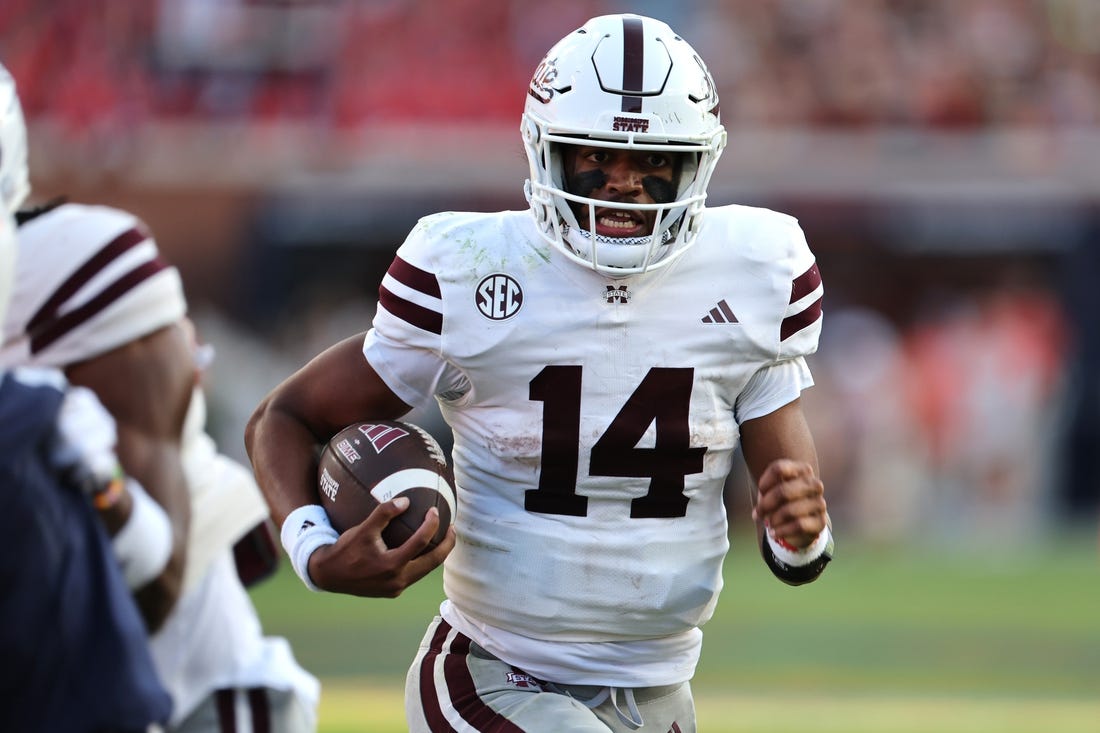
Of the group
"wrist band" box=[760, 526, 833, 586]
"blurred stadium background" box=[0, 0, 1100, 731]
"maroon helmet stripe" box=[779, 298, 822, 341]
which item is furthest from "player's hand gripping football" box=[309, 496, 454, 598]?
"blurred stadium background" box=[0, 0, 1100, 731]

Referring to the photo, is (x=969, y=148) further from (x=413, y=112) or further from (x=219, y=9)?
(x=219, y=9)

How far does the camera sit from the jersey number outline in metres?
3.29

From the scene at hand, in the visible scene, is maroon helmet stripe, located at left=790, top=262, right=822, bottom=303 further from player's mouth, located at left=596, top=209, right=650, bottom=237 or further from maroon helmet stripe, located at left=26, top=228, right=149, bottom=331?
maroon helmet stripe, located at left=26, top=228, right=149, bottom=331

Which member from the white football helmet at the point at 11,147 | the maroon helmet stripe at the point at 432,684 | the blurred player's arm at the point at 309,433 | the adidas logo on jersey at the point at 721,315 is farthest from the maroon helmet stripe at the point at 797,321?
the white football helmet at the point at 11,147

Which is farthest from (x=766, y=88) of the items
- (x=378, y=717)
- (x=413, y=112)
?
(x=378, y=717)

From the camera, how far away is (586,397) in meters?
3.30

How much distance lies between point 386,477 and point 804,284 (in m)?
0.88

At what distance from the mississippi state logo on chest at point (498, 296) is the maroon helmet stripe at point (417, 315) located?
8 cm

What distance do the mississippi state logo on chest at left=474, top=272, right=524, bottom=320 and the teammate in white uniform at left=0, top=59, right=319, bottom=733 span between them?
0.54 metres

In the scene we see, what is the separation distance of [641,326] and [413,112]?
39.0 feet

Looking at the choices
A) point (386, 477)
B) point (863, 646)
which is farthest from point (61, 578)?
point (863, 646)

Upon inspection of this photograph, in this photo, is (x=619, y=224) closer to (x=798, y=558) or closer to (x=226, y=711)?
(x=798, y=558)

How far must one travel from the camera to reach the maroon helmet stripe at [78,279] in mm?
3180

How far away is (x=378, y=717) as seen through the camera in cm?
702
